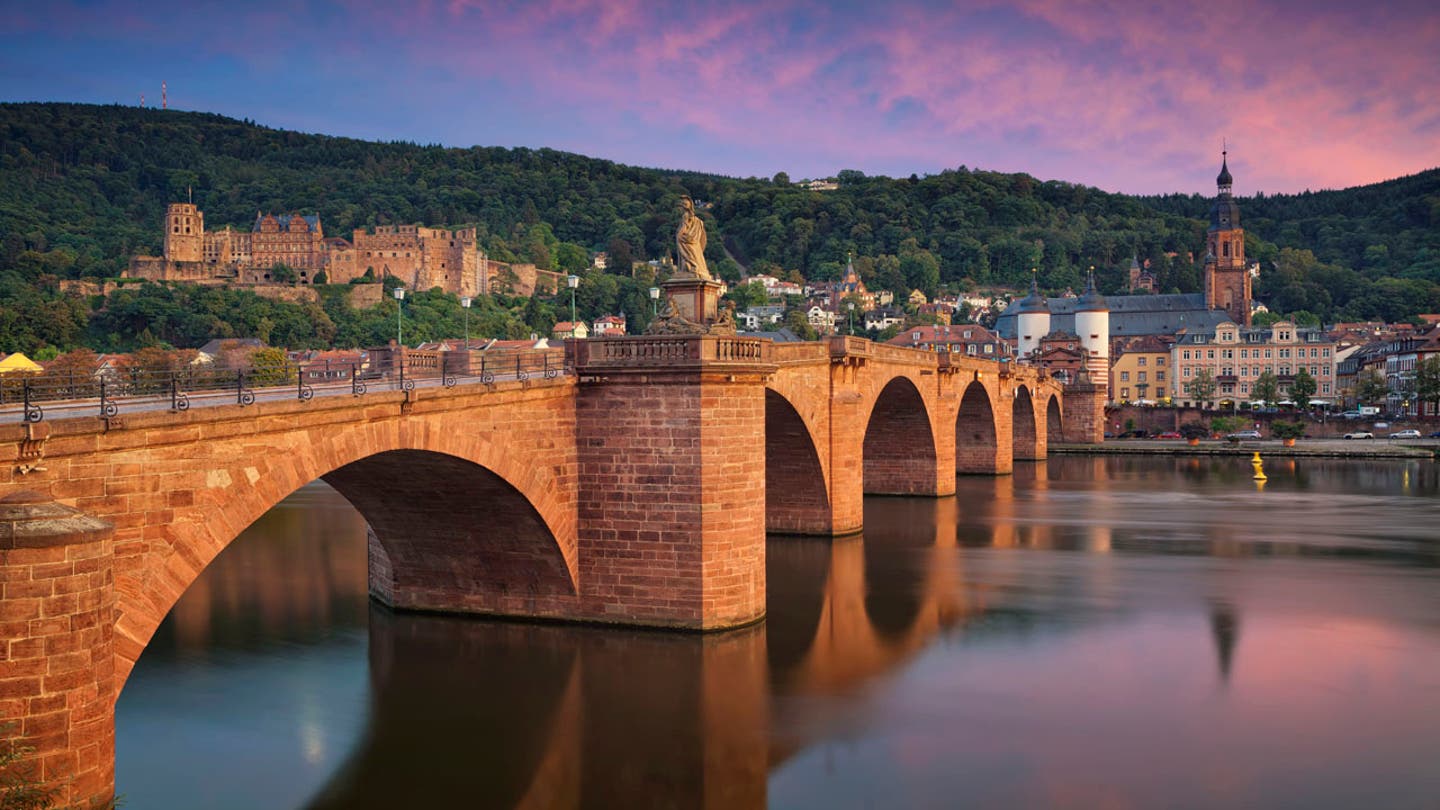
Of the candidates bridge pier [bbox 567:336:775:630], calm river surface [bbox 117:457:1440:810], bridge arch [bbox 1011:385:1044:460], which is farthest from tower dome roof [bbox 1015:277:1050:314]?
bridge pier [bbox 567:336:775:630]

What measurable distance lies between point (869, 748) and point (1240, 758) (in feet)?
18.0

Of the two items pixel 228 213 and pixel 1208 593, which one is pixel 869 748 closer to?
pixel 1208 593

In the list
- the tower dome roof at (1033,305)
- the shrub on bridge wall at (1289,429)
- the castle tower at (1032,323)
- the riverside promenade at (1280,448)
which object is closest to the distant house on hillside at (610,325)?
the castle tower at (1032,323)

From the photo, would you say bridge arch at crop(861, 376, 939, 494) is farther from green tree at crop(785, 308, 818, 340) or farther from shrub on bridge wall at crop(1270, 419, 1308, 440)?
green tree at crop(785, 308, 818, 340)

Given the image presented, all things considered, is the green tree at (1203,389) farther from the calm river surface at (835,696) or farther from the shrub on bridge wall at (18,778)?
the shrub on bridge wall at (18,778)

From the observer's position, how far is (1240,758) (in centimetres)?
1780

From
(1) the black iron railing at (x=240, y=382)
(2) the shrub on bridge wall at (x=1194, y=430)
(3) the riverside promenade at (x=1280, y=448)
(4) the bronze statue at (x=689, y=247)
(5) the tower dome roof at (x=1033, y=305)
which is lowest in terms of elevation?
(3) the riverside promenade at (x=1280, y=448)

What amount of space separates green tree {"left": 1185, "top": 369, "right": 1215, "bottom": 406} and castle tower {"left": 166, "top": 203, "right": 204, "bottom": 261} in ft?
419

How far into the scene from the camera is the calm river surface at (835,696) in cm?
1669

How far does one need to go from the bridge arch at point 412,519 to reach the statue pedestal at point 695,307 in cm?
419

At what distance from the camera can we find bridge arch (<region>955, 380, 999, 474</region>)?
2473 inches

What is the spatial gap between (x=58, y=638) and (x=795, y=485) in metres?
27.7

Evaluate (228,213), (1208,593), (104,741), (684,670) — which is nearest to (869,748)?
(684,670)

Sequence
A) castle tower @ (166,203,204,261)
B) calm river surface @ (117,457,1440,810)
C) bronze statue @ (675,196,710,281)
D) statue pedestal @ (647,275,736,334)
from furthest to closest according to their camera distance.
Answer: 1. castle tower @ (166,203,204,261)
2. bronze statue @ (675,196,710,281)
3. statue pedestal @ (647,275,736,334)
4. calm river surface @ (117,457,1440,810)
